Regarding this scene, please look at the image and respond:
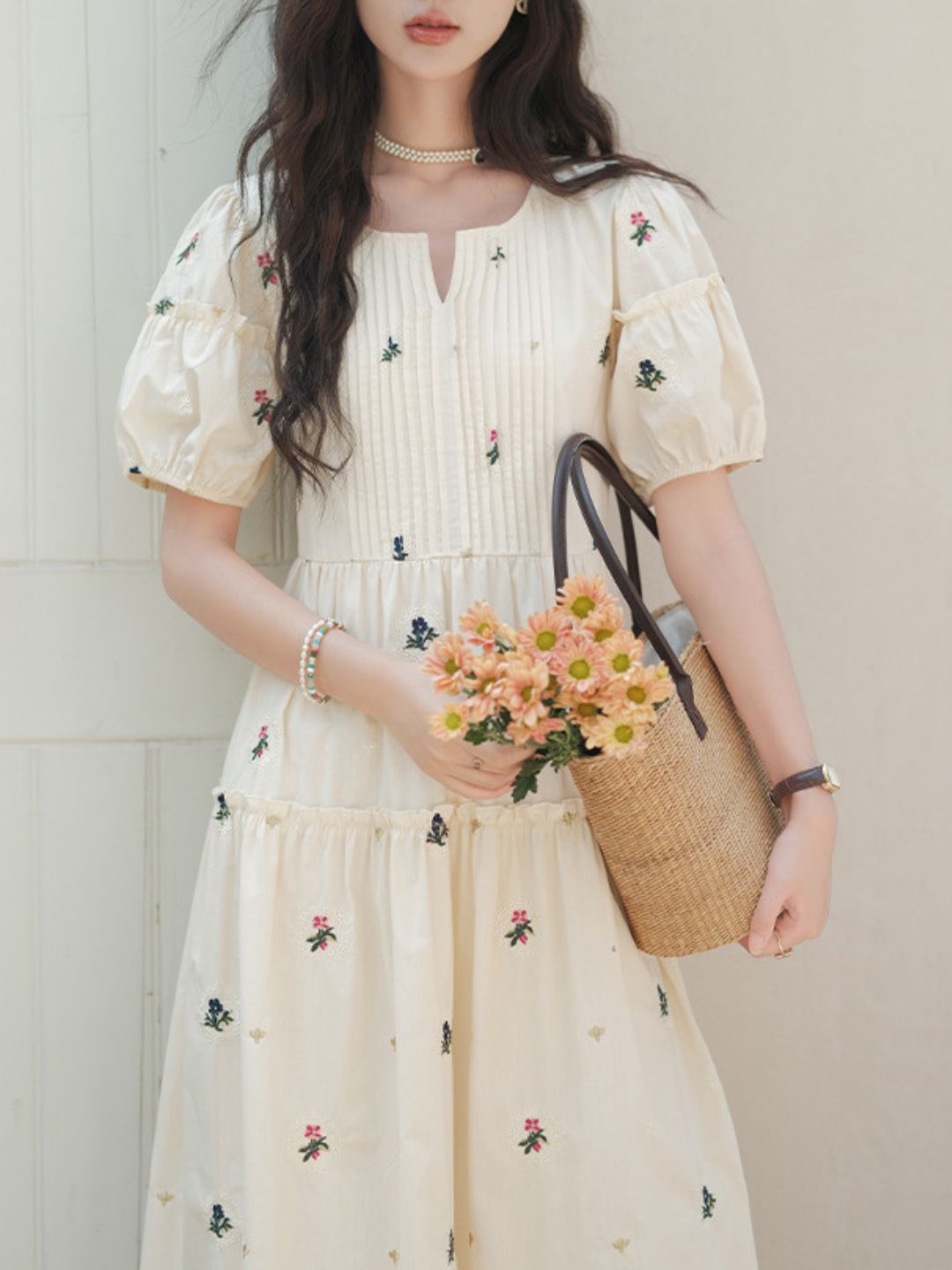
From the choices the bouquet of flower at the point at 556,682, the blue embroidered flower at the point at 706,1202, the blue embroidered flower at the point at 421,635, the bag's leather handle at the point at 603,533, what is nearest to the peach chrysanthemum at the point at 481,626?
the bouquet of flower at the point at 556,682

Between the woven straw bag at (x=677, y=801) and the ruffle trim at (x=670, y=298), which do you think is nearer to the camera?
the woven straw bag at (x=677, y=801)

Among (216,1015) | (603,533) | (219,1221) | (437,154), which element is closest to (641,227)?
(437,154)

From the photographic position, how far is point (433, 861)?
126cm

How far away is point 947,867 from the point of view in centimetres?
167

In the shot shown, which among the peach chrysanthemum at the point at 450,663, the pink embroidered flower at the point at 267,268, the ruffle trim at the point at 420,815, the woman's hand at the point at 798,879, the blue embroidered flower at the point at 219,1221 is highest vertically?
the pink embroidered flower at the point at 267,268

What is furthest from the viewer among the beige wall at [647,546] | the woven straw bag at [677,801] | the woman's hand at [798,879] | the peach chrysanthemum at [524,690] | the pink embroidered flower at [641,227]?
the beige wall at [647,546]

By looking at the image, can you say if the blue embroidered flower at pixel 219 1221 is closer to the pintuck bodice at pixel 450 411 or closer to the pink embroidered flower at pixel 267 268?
the pintuck bodice at pixel 450 411

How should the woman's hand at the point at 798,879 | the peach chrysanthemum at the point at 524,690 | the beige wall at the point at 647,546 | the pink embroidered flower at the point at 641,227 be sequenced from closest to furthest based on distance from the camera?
the peach chrysanthemum at the point at 524,690
the woman's hand at the point at 798,879
the pink embroidered flower at the point at 641,227
the beige wall at the point at 647,546

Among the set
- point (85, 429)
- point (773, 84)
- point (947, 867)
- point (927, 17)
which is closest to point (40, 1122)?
point (85, 429)

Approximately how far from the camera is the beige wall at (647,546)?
1.60m

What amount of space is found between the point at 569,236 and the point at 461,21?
211mm

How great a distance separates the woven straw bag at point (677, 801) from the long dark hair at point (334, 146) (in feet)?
0.82

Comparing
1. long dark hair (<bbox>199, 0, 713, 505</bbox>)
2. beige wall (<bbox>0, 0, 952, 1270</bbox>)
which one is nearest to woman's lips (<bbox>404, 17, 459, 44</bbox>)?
long dark hair (<bbox>199, 0, 713, 505</bbox>)

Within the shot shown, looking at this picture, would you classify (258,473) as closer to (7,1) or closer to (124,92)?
(124,92)
